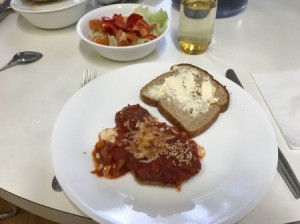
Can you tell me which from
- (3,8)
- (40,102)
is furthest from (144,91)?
(3,8)

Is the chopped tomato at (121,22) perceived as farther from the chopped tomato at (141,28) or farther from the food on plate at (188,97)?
the food on plate at (188,97)

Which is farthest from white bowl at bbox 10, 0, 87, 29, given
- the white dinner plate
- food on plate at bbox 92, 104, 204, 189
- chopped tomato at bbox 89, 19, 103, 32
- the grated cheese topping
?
food on plate at bbox 92, 104, 204, 189

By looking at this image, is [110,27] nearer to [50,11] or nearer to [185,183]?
[50,11]

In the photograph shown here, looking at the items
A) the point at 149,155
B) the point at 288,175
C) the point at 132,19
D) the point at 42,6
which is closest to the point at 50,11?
the point at 42,6

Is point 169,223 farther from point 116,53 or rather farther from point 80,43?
point 80,43

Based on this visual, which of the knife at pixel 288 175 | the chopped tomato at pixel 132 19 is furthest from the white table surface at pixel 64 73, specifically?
the chopped tomato at pixel 132 19

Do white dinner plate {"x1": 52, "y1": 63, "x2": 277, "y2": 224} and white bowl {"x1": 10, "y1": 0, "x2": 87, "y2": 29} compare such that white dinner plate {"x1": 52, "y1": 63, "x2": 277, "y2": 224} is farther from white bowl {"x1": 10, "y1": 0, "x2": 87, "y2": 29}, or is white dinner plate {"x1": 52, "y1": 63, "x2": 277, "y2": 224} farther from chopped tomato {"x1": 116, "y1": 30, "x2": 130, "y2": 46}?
white bowl {"x1": 10, "y1": 0, "x2": 87, "y2": 29}
